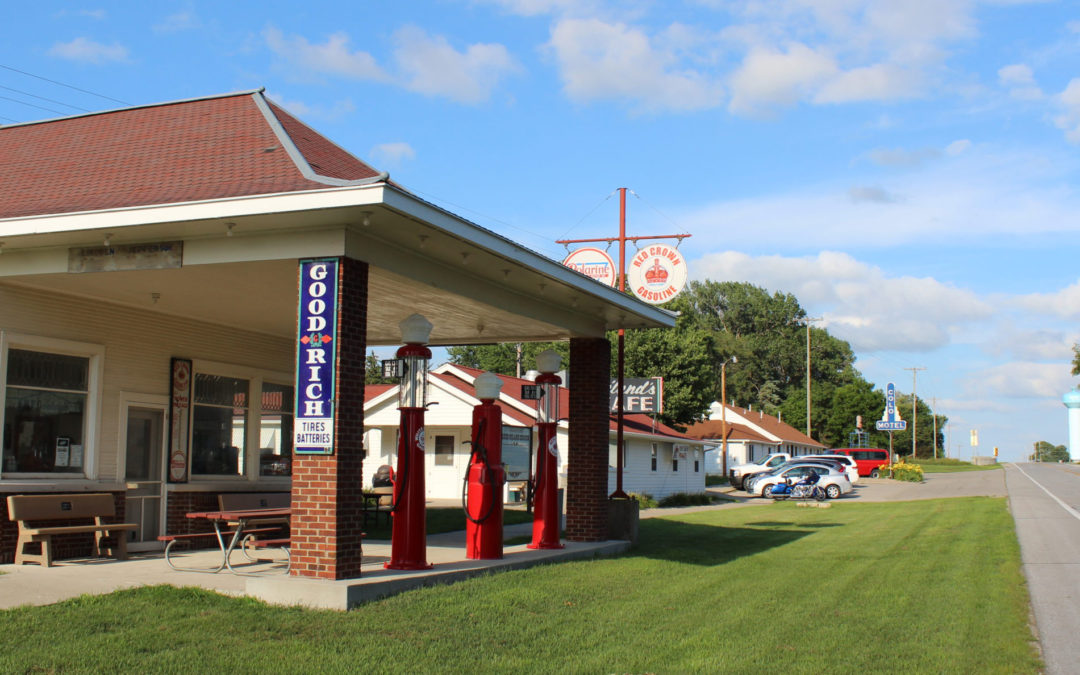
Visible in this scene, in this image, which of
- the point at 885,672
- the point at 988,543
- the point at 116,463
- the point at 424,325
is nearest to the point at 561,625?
the point at 885,672

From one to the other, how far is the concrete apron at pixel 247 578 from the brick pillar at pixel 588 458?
174 centimetres

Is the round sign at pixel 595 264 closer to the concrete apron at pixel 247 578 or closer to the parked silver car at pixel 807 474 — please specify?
the concrete apron at pixel 247 578

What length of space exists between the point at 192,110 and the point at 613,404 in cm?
2468

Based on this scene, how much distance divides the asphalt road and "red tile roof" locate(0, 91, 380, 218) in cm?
810

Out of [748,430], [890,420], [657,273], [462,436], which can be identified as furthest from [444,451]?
[890,420]

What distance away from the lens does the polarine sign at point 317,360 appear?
9547mm

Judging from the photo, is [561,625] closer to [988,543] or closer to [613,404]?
[988,543]

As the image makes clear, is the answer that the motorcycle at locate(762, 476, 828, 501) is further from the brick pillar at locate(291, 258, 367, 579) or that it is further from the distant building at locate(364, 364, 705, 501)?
the brick pillar at locate(291, 258, 367, 579)

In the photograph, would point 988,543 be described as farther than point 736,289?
No

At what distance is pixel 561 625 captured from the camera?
9234mm

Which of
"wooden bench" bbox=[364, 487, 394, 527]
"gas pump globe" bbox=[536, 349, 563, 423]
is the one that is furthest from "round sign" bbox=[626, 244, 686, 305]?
"wooden bench" bbox=[364, 487, 394, 527]

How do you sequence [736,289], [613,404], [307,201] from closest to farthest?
1. [307,201]
2. [613,404]
3. [736,289]

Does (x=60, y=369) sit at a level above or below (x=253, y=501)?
above

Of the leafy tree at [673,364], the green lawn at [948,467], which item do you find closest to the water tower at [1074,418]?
the green lawn at [948,467]
